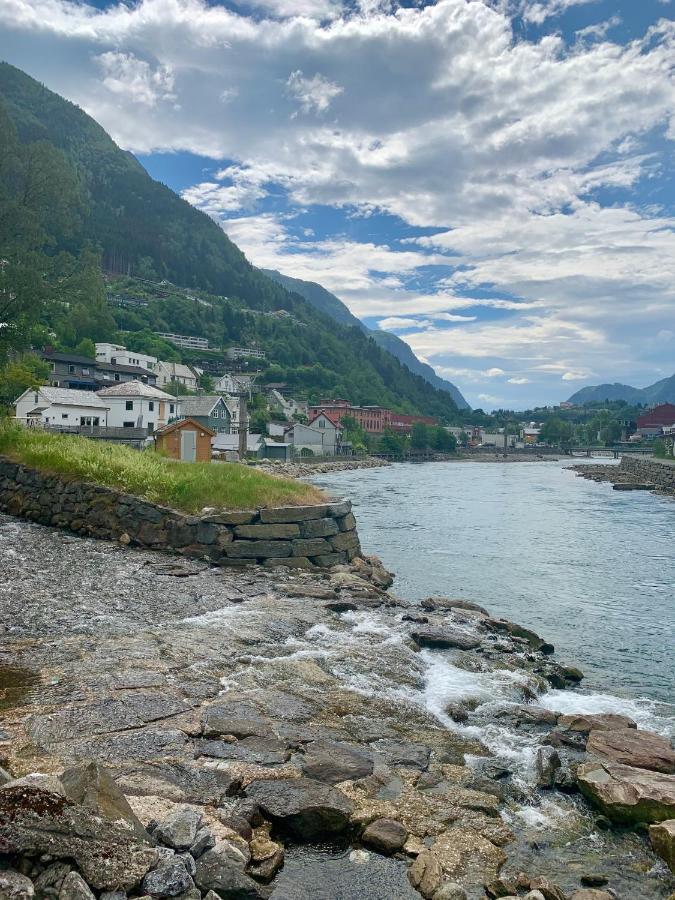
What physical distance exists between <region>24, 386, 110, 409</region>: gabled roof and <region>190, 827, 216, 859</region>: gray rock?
210ft

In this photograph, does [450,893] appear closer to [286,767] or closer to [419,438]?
[286,767]

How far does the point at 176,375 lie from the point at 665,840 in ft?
446

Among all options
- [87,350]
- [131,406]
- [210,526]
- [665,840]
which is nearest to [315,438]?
[87,350]

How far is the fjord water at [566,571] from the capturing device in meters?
14.7

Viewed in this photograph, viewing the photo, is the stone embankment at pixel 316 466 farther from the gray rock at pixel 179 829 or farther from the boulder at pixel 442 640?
the gray rock at pixel 179 829

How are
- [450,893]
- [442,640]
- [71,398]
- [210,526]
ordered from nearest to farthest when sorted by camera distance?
[450,893] < [442,640] < [210,526] < [71,398]

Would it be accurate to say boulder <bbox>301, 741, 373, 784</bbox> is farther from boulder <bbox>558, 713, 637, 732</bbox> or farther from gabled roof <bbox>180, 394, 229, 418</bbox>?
gabled roof <bbox>180, 394, 229, 418</bbox>

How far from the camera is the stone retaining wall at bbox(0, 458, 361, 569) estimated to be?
19.3 metres

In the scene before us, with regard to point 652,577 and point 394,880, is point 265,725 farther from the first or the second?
point 652,577

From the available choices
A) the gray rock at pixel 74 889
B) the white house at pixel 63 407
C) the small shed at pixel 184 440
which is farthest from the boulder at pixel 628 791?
the white house at pixel 63 407

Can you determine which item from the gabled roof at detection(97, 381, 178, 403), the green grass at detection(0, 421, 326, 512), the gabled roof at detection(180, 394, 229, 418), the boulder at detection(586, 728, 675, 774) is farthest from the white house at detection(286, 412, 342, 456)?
the boulder at detection(586, 728, 675, 774)

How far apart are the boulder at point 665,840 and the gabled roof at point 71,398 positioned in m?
65.3

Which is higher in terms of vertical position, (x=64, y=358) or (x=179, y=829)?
(x=64, y=358)

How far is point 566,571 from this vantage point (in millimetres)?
26859
